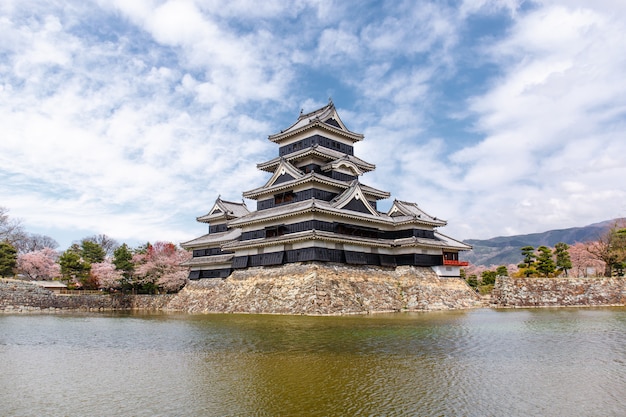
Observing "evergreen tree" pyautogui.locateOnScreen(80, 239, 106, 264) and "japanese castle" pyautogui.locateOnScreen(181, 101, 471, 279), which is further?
"evergreen tree" pyautogui.locateOnScreen(80, 239, 106, 264)

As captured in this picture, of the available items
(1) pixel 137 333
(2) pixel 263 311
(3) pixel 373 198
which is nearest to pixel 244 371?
(1) pixel 137 333

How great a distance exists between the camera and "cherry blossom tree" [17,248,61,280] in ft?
193

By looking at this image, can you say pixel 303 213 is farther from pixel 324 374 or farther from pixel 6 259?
pixel 6 259

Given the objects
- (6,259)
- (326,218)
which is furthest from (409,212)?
(6,259)

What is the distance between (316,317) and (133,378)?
14371 millimetres

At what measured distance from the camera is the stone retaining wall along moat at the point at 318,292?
2609cm

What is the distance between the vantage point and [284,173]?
3281cm

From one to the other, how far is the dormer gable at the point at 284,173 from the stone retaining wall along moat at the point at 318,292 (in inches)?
282

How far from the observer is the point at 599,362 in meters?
10.4

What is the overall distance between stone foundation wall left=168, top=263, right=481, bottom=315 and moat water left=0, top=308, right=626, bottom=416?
9456 mm

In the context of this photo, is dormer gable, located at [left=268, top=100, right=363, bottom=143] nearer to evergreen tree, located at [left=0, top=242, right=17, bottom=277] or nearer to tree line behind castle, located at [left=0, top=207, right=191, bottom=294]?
tree line behind castle, located at [left=0, top=207, right=191, bottom=294]

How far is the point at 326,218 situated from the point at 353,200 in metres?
3.18

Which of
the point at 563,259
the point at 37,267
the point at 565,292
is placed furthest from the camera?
the point at 37,267

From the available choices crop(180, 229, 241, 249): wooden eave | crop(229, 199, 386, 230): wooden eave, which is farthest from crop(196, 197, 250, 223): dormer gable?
crop(229, 199, 386, 230): wooden eave
